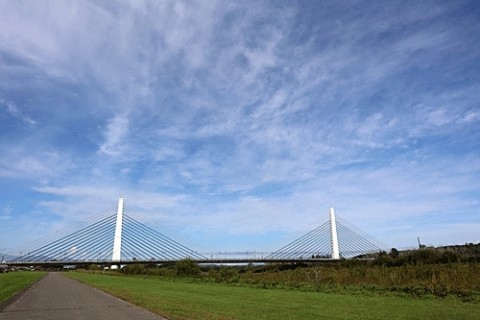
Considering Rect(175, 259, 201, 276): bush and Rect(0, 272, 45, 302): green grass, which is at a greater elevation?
Rect(175, 259, 201, 276): bush

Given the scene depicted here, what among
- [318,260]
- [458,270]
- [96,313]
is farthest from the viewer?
[318,260]

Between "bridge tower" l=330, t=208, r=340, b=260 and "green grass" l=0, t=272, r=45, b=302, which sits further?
"bridge tower" l=330, t=208, r=340, b=260

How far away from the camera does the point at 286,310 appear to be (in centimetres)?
1620

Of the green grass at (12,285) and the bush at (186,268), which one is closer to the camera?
the green grass at (12,285)

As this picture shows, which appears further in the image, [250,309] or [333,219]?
[333,219]

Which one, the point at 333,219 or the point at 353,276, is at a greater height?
the point at 333,219

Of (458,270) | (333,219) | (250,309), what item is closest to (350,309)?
(250,309)

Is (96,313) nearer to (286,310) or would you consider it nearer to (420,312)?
(286,310)

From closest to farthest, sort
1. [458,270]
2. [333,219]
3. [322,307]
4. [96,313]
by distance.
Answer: [96,313]
[322,307]
[458,270]
[333,219]

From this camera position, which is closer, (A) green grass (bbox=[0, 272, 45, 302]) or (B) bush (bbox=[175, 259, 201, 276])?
(A) green grass (bbox=[0, 272, 45, 302])

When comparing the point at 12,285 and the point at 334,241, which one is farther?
the point at 334,241

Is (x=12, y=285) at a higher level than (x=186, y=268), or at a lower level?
lower

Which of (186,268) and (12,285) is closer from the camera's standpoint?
(12,285)

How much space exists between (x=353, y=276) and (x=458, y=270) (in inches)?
377
